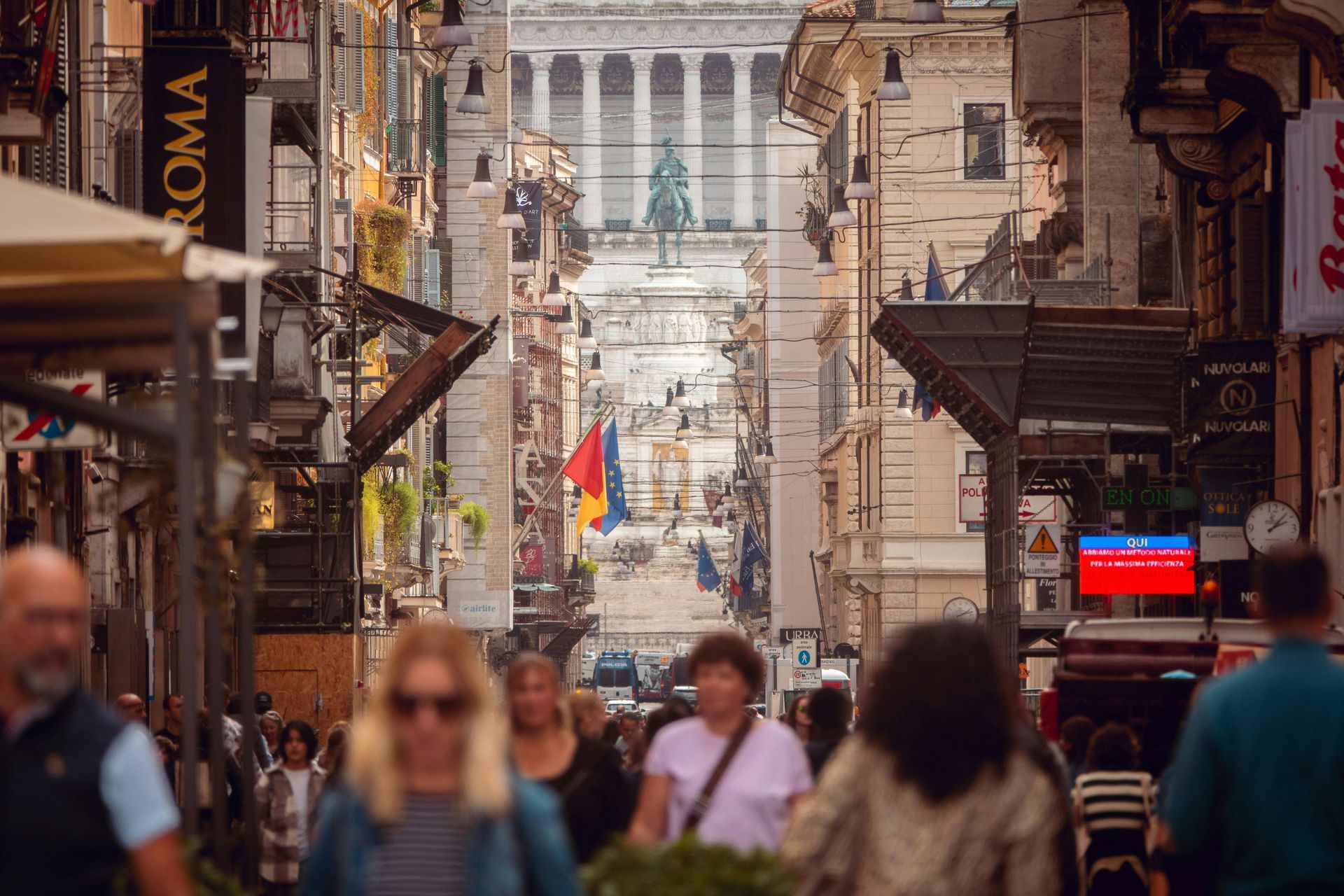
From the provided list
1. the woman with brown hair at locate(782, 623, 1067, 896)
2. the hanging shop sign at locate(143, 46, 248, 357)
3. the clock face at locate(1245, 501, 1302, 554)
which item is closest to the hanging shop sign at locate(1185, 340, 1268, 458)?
the clock face at locate(1245, 501, 1302, 554)

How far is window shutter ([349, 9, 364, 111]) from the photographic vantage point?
144 feet

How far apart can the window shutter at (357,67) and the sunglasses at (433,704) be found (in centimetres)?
3857

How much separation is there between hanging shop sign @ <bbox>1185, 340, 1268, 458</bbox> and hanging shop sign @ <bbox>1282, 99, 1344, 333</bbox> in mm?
5655

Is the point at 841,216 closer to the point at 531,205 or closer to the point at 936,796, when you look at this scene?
the point at 936,796

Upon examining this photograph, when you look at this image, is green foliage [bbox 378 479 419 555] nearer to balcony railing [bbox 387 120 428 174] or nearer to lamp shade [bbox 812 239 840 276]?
balcony railing [bbox 387 120 428 174]

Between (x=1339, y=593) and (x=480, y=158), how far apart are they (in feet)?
70.6

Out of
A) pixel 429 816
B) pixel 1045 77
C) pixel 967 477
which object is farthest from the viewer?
pixel 967 477

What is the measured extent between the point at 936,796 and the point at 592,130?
16533 cm

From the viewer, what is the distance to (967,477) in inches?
1665

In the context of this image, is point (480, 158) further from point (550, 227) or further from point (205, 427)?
point (550, 227)

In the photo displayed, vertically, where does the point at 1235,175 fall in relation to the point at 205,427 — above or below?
above

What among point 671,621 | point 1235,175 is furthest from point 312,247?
point 671,621

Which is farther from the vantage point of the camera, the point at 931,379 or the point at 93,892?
the point at 931,379

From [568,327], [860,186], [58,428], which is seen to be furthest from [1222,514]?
[568,327]
